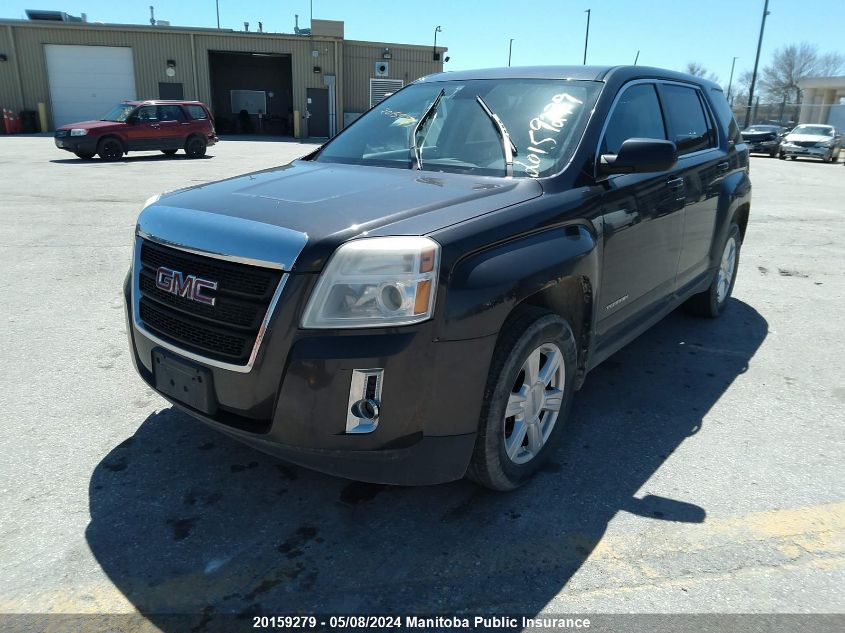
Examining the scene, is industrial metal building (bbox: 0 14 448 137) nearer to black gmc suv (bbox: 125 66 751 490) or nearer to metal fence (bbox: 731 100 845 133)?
metal fence (bbox: 731 100 845 133)

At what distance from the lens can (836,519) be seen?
2764 millimetres

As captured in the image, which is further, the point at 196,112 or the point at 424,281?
the point at 196,112

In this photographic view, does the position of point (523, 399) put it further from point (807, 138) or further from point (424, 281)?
point (807, 138)

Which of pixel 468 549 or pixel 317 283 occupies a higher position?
pixel 317 283

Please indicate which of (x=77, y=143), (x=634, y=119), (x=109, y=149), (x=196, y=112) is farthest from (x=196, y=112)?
(x=634, y=119)

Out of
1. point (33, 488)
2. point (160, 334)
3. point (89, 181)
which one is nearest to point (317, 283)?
point (160, 334)

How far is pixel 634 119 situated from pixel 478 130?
954mm

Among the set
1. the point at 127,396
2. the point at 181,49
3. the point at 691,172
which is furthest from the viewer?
the point at 181,49

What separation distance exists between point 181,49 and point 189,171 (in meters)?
19.8

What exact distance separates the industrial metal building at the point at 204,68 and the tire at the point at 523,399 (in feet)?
112

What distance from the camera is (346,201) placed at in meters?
2.63

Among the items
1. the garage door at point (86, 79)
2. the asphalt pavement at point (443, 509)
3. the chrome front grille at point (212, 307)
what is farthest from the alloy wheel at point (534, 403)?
the garage door at point (86, 79)

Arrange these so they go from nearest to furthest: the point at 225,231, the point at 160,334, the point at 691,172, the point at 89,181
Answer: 1. the point at 225,231
2. the point at 160,334
3. the point at 691,172
4. the point at 89,181

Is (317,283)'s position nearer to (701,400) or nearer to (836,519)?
(836,519)
